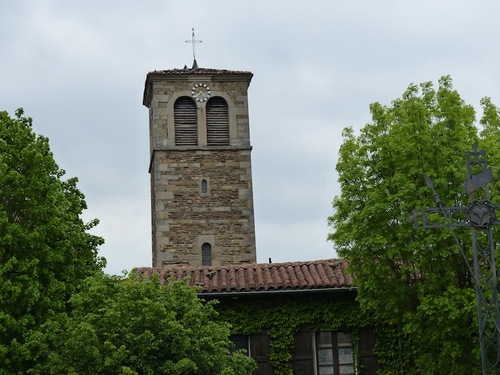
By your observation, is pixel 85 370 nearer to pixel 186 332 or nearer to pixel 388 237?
pixel 186 332

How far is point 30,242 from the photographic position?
1866 cm

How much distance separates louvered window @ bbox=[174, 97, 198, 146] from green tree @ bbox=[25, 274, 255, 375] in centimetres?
1794

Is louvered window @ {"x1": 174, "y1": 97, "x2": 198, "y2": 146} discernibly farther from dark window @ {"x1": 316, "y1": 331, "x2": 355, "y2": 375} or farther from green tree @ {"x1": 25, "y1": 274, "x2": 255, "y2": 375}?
green tree @ {"x1": 25, "y1": 274, "x2": 255, "y2": 375}

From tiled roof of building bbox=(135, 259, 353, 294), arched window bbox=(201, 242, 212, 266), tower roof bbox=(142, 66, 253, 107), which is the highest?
tower roof bbox=(142, 66, 253, 107)

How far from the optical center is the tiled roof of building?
74.7 feet

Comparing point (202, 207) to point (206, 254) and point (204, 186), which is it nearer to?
point (204, 186)

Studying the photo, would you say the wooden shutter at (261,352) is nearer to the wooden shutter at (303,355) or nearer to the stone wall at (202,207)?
the wooden shutter at (303,355)

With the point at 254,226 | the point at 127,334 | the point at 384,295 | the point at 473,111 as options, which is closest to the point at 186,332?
the point at 127,334

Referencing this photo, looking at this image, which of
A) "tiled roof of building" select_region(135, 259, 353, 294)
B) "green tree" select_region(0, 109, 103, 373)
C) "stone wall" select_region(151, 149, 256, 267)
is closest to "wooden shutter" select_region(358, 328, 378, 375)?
"tiled roof of building" select_region(135, 259, 353, 294)

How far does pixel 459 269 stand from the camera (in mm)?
19047

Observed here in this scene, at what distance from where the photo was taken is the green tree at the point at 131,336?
661 inches

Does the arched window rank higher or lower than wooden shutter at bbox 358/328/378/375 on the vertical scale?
higher

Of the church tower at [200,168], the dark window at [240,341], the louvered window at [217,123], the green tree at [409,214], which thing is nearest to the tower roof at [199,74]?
the church tower at [200,168]

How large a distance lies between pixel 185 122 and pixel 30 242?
59.1 feet
